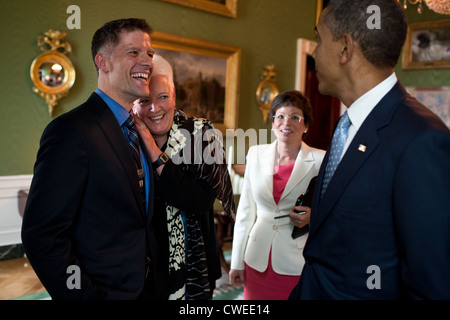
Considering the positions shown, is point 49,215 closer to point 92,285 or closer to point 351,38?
point 92,285

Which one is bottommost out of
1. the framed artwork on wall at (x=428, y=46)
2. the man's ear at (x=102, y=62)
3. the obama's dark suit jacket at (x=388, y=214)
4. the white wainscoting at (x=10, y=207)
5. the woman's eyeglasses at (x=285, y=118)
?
the white wainscoting at (x=10, y=207)

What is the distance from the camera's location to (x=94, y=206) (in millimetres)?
1463

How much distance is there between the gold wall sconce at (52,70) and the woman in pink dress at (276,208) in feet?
9.46

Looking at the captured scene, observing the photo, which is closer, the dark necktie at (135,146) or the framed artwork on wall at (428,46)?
the dark necktie at (135,146)

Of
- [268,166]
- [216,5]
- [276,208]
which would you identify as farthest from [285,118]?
[216,5]

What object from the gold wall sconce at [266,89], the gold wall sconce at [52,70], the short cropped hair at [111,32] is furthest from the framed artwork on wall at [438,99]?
the short cropped hair at [111,32]

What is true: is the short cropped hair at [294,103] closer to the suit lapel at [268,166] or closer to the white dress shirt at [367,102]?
the suit lapel at [268,166]

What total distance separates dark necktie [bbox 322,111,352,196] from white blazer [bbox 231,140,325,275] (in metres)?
1.13

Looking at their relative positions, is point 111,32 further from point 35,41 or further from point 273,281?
point 35,41

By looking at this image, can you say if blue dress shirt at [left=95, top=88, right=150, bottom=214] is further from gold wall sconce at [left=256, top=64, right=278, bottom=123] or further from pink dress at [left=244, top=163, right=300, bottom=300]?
gold wall sconce at [left=256, top=64, right=278, bottom=123]

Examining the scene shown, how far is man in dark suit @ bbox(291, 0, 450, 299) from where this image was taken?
106 cm

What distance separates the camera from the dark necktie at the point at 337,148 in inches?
56.3

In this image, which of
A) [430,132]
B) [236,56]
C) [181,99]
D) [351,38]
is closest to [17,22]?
[181,99]

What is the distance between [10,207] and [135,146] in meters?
3.61
